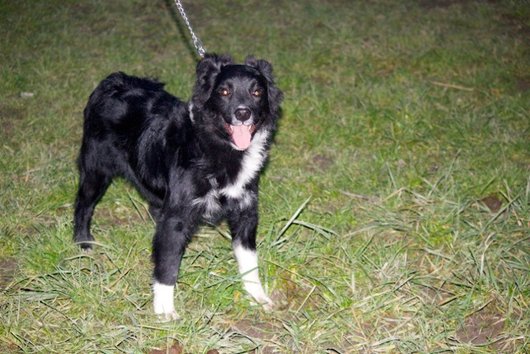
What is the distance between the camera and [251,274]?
12.6 ft

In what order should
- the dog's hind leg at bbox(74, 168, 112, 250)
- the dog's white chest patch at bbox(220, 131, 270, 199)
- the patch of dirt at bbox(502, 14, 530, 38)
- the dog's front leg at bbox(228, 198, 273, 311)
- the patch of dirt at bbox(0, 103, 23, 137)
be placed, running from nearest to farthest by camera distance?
the dog's white chest patch at bbox(220, 131, 270, 199) < the dog's front leg at bbox(228, 198, 273, 311) < the dog's hind leg at bbox(74, 168, 112, 250) < the patch of dirt at bbox(0, 103, 23, 137) < the patch of dirt at bbox(502, 14, 530, 38)

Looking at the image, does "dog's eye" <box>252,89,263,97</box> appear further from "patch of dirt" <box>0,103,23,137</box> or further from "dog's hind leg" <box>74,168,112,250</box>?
"patch of dirt" <box>0,103,23,137</box>

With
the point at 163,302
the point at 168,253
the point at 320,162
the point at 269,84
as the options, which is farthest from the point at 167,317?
the point at 320,162

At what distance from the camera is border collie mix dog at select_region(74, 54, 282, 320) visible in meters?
3.44

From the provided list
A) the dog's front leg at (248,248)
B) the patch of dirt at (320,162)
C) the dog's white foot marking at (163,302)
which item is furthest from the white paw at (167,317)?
the patch of dirt at (320,162)

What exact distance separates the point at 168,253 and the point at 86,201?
1.10 meters

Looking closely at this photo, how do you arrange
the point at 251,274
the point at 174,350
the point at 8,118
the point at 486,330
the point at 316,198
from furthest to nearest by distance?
the point at 8,118, the point at 316,198, the point at 251,274, the point at 486,330, the point at 174,350

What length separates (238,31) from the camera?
818 centimetres

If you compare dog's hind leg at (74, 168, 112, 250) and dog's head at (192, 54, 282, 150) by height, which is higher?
dog's head at (192, 54, 282, 150)

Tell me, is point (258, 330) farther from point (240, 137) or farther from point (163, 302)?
point (240, 137)

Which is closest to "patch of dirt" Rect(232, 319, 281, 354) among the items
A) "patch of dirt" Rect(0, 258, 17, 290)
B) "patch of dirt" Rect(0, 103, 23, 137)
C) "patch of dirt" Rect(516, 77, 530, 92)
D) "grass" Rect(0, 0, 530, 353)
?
"grass" Rect(0, 0, 530, 353)

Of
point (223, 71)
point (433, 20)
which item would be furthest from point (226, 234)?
point (433, 20)

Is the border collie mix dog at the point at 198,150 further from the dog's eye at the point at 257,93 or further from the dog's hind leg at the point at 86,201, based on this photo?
the dog's hind leg at the point at 86,201

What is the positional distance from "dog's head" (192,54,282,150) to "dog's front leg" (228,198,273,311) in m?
0.49
